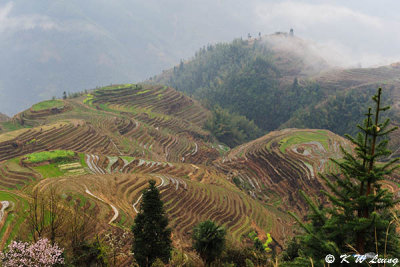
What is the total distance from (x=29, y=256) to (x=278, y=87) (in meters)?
91.8

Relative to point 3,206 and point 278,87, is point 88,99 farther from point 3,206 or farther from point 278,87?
point 278,87

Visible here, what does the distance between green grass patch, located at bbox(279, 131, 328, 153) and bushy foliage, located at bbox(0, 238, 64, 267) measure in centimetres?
3395

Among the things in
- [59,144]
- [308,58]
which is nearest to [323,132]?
[59,144]

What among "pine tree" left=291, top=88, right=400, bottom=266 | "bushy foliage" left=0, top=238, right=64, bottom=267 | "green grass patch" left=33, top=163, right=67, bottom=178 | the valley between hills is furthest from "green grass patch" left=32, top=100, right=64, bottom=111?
"pine tree" left=291, top=88, right=400, bottom=266

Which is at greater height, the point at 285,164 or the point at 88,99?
the point at 88,99

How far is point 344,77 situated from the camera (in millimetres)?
82062

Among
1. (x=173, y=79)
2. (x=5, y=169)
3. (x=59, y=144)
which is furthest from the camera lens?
(x=173, y=79)

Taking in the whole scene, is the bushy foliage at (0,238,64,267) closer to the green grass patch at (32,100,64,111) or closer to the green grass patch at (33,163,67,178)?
the green grass patch at (33,163,67,178)

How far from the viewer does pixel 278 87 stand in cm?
9188

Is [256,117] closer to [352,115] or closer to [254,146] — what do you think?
[352,115]

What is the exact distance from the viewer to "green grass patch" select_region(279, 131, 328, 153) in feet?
128

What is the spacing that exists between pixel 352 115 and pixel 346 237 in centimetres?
6737

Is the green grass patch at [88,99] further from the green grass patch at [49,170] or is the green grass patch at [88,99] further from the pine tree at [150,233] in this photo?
the pine tree at [150,233]

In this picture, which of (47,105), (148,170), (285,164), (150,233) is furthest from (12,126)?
(150,233)
